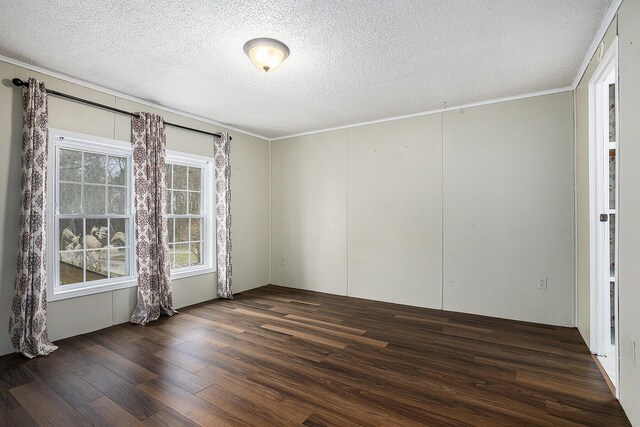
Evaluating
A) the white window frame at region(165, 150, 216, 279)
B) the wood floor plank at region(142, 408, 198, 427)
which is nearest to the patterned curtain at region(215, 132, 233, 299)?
the white window frame at region(165, 150, 216, 279)

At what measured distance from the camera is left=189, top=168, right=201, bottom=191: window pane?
4.46m

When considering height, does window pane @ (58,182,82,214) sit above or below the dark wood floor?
above

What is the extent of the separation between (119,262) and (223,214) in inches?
56.1

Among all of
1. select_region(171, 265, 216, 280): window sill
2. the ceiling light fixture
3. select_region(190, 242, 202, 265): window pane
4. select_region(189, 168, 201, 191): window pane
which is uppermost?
the ceiling light fixture

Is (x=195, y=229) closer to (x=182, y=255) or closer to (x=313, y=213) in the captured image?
(x=182, y=255)

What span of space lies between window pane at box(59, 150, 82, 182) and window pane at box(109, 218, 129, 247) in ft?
1.91

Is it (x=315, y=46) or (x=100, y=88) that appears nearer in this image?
(x=315, y=46)

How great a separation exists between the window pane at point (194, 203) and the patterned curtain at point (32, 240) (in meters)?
1.72

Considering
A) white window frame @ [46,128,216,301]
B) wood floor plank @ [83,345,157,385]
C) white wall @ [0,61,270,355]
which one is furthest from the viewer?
white window frame @ [46,128,216,301]

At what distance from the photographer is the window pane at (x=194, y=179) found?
4.46 m

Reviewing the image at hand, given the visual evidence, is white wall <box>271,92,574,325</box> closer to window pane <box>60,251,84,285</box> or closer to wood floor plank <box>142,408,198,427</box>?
window pane <box>60,251,84,285</box>

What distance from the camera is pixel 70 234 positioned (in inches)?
127

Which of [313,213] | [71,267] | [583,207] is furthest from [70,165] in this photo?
[583,207]

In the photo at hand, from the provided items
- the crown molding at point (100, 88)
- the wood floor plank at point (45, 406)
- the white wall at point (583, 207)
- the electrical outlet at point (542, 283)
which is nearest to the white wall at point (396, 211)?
the electrical outlet at point (542, 283)
